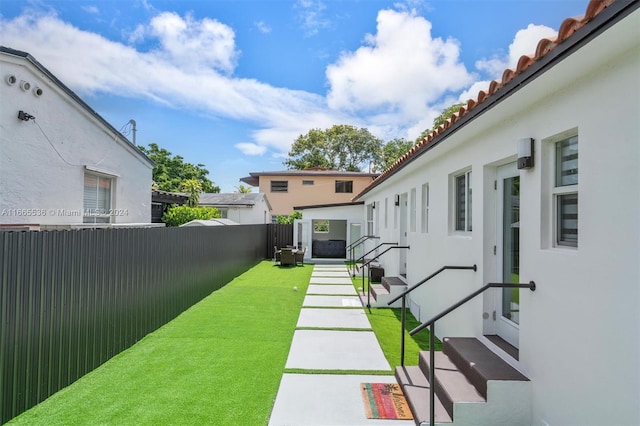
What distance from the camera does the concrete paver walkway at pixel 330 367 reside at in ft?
11.9

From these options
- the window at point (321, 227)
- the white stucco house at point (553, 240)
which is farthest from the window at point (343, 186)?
the white stucco house at point (553, 240)

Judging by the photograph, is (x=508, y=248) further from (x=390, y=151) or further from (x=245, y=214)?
(x=390, y=151)

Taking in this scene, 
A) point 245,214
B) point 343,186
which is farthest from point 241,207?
point 343,186

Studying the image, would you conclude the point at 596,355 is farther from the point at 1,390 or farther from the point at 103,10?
the point at 103,10

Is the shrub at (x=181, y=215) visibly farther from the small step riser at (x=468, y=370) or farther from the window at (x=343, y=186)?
the small step riser at (x=468, y=370)

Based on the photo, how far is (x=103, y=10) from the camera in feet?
29.7

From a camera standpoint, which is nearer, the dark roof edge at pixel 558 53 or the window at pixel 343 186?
the dark roof edge at pixel 558 53

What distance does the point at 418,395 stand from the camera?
3.74 meters

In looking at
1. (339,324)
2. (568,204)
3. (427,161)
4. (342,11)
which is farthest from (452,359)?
(342,11)

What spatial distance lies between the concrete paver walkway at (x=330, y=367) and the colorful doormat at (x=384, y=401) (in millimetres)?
77

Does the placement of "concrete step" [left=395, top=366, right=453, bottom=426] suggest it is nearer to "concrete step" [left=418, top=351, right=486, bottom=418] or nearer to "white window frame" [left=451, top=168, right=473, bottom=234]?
"concrete step" [left=418, top=351, right=486, bottom=418]

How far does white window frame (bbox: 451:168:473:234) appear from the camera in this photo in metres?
5.29

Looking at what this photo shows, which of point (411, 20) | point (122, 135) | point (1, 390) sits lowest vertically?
point (1, 390)

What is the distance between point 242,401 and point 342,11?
30.6 ft
